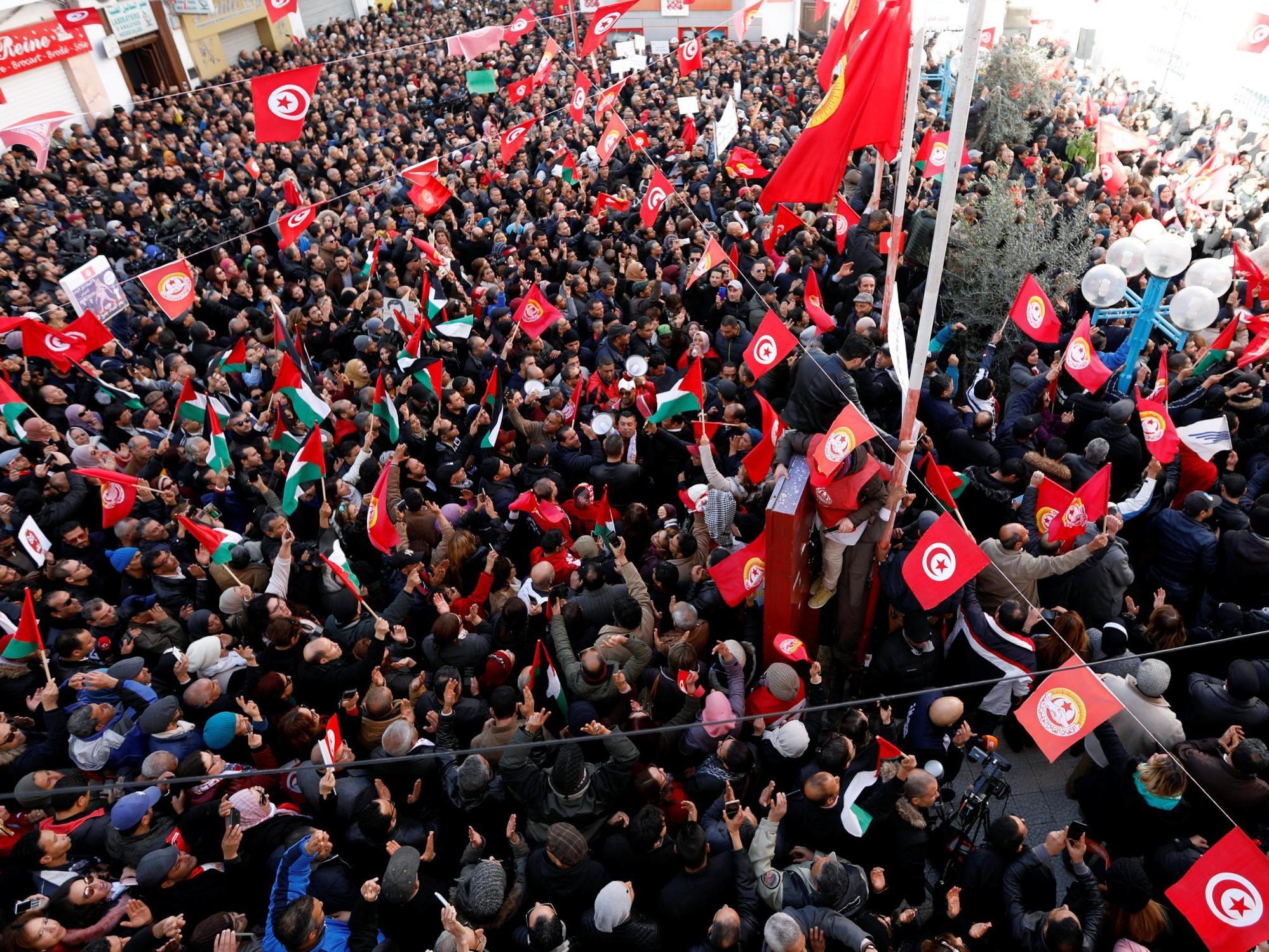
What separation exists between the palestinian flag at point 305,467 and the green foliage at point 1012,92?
1232 cm

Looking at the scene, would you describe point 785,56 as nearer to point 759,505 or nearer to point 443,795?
point 759,505

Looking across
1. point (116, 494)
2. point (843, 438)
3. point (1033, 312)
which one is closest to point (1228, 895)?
point (843, 438)

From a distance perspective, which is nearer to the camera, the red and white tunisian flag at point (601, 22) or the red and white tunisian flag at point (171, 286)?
the red and white tunisian flag at point (171, 286)

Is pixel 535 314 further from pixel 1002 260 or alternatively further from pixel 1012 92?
pixel 1012 92

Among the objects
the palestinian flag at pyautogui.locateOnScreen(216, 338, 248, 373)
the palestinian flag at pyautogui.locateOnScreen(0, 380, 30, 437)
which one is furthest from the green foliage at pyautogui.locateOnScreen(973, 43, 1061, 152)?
the palestinian flag at pyautogui.locateOnScreen(0, 380, 30, 437)

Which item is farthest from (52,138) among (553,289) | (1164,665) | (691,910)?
(1164,665)

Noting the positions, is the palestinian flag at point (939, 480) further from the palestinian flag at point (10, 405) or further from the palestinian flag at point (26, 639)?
the palestinian flag at point (10, 405)

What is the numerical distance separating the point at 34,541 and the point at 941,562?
6.12m

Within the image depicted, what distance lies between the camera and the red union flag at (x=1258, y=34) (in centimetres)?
1495

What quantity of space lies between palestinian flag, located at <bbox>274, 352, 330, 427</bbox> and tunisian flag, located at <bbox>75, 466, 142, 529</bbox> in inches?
50.7

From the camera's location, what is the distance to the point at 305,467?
5.82 meters

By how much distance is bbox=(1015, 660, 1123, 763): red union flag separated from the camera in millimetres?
3576

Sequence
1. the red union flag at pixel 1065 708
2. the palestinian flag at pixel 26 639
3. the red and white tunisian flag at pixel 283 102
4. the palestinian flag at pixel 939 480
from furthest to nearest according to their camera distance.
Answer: the red and white tunisian flag at pixel 283 102 → the palestinian flag at pixel 939 480 → the palestinian flag at pixel 26 639 → the red union flag at pixel 1065 708

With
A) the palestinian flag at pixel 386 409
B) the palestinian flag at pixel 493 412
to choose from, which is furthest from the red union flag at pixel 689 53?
the palestinian flag at pixel 386 409
